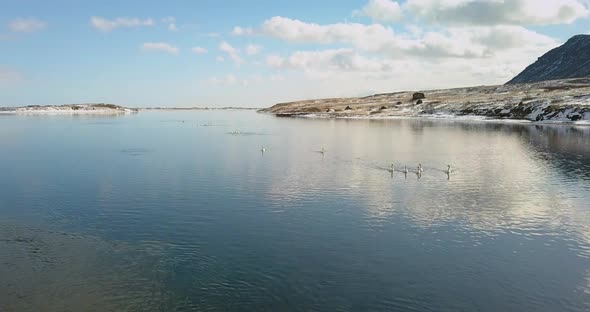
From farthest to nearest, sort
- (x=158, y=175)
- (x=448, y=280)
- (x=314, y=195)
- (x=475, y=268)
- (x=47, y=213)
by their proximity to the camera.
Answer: (x=158, y=175), (x=314, y=195), (x=47, y=213), (x=475, y=268), (x=448, y=280)

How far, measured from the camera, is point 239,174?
196 ft

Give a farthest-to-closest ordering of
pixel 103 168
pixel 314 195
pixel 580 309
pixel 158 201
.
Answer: pixel 103 168
pixel 314 195
pixel 158 201
pixel 580 309

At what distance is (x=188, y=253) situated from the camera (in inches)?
1189

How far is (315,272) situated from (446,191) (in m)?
27.7

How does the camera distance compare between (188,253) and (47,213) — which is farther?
(47,213)

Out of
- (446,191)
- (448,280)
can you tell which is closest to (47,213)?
(448,280)

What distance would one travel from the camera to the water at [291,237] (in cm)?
2436

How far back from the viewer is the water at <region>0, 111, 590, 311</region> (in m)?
24.4

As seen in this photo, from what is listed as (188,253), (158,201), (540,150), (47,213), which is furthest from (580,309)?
(540,150)

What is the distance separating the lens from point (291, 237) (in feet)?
111

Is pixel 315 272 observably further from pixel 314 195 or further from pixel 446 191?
pixel 446 191

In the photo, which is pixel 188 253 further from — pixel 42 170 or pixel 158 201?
pixel 42 170

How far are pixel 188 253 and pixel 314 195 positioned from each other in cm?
1979

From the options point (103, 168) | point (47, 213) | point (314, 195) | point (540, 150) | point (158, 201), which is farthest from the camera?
point (540, 150)
